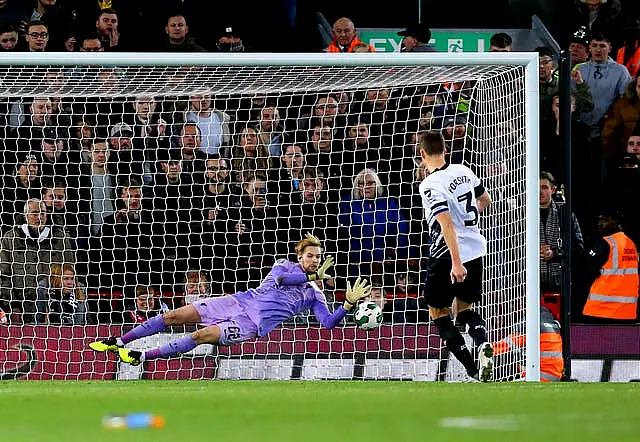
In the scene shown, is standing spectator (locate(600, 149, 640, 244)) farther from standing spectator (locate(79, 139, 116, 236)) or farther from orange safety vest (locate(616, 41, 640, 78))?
standing spectator (locate(79, 139, 116, 236))

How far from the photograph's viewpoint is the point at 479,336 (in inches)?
315

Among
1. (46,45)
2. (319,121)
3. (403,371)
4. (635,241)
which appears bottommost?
(403,371)

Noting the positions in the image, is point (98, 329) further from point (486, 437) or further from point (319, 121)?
point (486, 437)

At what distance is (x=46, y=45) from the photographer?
1035 cm

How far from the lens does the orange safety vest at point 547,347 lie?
27.5 ft

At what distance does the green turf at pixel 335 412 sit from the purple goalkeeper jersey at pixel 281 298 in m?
2.34

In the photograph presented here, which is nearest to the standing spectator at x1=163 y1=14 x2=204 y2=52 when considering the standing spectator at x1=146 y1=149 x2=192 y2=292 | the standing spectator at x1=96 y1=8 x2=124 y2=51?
the standing spectator at x1=96 y1=8 x2=124 y2=51

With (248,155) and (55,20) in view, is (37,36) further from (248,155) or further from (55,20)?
(248,155)

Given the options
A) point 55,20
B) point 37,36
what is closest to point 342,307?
point 37,36

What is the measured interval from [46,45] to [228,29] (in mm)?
1585

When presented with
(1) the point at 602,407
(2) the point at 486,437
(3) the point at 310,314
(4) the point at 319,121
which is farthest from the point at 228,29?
(2) the point at 486,437

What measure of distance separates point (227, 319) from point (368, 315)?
1066 mm

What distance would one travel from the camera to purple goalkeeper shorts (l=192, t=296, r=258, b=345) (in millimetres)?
8898

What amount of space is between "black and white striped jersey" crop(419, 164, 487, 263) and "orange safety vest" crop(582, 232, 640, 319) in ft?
7.30
